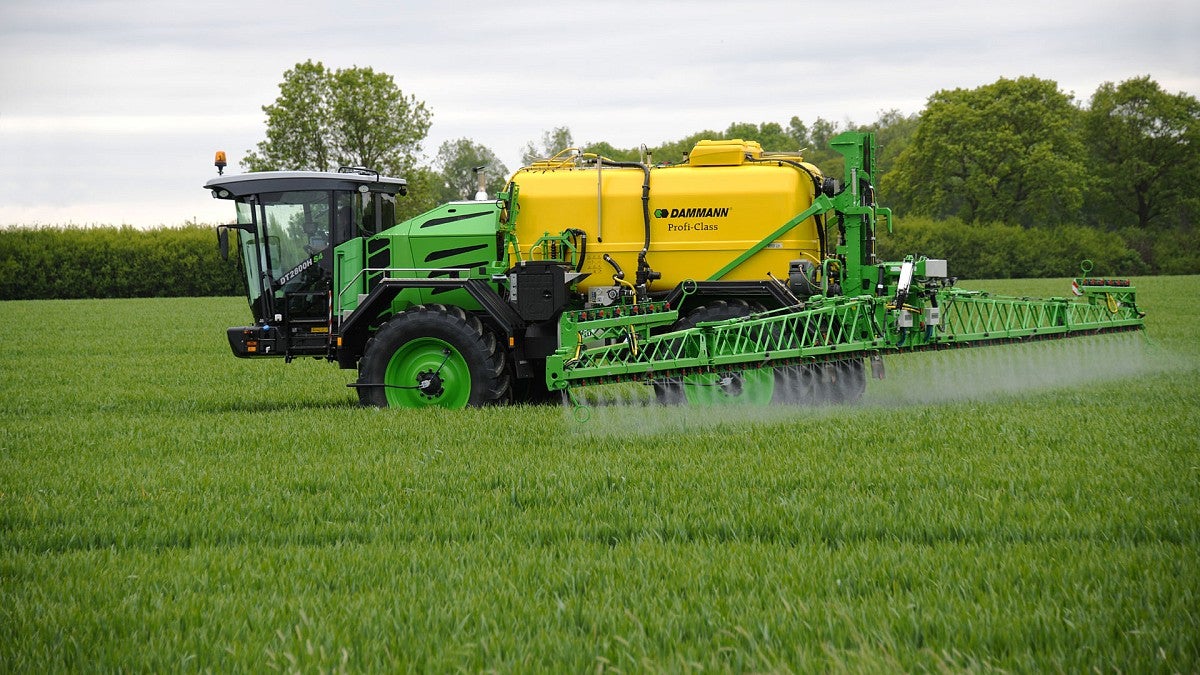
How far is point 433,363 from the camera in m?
12.8

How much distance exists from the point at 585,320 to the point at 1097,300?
5.94 m

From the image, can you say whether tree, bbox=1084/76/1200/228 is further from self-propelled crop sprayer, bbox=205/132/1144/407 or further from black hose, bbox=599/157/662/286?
black hose, bbox=599/157/662/286

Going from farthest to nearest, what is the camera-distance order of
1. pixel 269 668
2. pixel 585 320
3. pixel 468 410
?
pixel 585 320
pixel 468 410
pixel 269 668

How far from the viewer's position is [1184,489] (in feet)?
24.4

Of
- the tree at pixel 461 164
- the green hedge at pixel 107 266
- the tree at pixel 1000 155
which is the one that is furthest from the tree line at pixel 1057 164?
the tree at pixel 461 164

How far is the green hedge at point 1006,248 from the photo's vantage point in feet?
197

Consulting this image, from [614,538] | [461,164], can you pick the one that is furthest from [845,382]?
[461,164]

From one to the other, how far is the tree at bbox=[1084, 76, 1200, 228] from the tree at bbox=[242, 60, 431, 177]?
39909 mm

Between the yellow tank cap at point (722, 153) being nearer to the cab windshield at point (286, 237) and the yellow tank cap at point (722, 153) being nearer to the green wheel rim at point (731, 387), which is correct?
the green wheel rim at point (731, 387)

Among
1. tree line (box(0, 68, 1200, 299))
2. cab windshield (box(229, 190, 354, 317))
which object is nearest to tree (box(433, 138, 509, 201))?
tree line (box(0, 68, 1200, 299))

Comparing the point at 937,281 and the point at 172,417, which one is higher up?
the point at 937,281

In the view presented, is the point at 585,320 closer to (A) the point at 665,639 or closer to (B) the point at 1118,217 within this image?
(A) the point at 665,639

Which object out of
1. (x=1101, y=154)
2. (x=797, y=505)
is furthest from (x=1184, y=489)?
(x=1101, y=154)

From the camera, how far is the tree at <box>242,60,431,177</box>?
56719mm
